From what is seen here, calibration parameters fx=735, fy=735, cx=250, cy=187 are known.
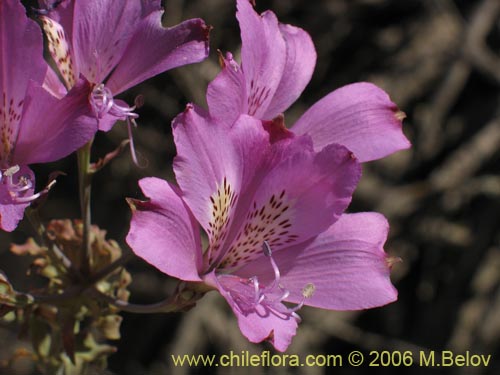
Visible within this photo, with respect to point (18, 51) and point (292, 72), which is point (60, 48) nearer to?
point (18, 51)

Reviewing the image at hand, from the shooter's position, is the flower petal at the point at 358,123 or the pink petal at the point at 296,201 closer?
the pink petal at the point at 296,201

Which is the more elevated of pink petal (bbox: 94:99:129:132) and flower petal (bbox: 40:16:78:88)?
flower petal (bbox: 40:16:78:88)

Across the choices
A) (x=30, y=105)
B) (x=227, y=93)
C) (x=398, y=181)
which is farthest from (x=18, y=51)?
(x=398, y=181)

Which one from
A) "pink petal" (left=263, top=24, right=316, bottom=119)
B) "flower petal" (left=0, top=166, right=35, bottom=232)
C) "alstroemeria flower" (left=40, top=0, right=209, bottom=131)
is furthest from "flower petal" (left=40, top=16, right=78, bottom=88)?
"pink petal" (left=263, top=24, right=316, bottom=119)

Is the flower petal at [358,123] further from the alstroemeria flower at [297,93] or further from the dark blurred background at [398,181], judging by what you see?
the dark blurred background at [398,181]

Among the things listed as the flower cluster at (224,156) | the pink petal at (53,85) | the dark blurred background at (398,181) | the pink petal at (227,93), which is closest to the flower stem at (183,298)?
the flower cluster at (224,156)

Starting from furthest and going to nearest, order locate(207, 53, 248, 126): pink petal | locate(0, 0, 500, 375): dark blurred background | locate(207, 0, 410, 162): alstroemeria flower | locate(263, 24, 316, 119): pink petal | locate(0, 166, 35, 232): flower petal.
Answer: locate(0, 0, 500, 375): dark blurred background < locate(263, 24, 316, 119): pink petal < locate(207, 0, 410, 162): alstroemeria flower < locate(207, 53, 248, 126): pink petal < locate(0, 166, 35, 232): flower petal

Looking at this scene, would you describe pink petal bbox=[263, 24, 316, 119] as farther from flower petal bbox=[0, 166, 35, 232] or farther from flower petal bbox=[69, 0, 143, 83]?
flower petal bbox=[0, 166, 35, 232]
